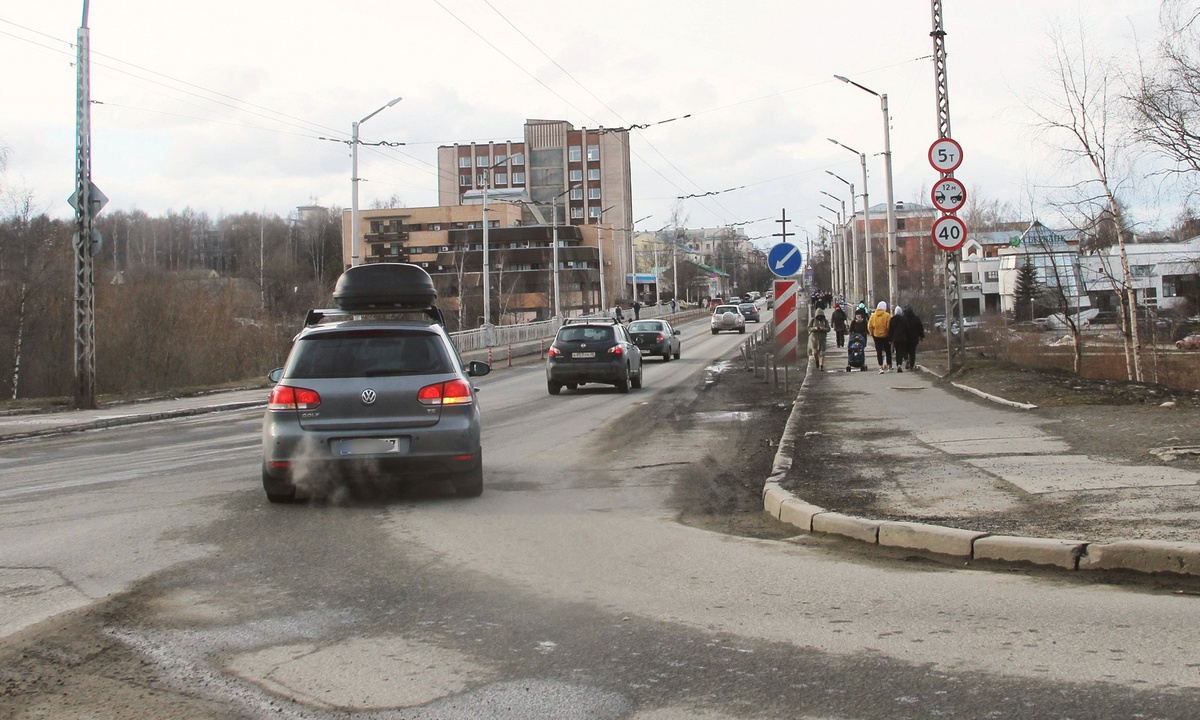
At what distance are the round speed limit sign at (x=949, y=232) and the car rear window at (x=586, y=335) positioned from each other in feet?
24.9

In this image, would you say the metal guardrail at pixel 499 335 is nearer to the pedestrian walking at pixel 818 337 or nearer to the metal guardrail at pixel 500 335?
the metal guardrail at pixel 500 335

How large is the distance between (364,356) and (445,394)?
77 centimetres

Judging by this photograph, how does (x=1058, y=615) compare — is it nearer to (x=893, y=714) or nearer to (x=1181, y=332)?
(x=893, y=714)

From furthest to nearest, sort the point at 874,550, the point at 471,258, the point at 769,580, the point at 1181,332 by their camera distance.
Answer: the point at 471,258
the point at 1181,332
the point at 874,550
the point at 769,580

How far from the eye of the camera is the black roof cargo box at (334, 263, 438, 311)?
1445 cm

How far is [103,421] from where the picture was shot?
19953 millimetres

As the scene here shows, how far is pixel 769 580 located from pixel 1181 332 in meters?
42.1

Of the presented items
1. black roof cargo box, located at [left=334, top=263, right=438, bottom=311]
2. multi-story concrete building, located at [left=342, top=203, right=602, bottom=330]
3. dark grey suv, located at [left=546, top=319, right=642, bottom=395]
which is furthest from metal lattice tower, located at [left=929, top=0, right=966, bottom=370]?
multi-story concrete building, located at [left=342, top=203, right=602, bottom=330]

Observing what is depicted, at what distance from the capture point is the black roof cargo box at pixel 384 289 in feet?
47.4

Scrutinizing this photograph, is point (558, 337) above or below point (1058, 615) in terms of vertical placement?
above

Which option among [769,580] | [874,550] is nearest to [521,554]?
[769,580]

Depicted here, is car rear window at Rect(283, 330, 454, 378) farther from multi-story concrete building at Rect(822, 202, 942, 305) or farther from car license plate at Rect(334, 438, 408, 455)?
multi-story concrete building at Rect(822, 202, 942, 305)

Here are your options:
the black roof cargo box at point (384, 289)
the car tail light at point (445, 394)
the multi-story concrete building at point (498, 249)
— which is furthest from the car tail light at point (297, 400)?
the multi-story concrete building at point (498, 249)

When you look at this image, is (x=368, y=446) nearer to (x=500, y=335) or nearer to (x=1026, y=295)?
(x=500, y=335)
